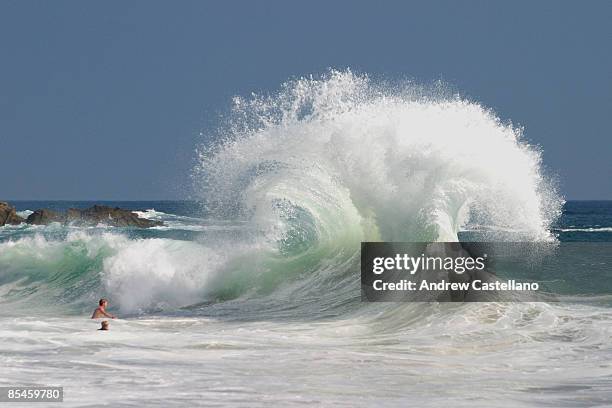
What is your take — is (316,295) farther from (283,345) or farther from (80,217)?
(80,217)

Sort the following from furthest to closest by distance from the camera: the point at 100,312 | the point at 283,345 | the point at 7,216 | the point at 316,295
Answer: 1. the point at 7,216
2. the point at 316,295
3. the point at 100,312
4. the point at 283,345

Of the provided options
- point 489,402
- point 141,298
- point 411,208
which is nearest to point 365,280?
point 411,208

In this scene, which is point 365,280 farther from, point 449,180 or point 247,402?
point 247,402

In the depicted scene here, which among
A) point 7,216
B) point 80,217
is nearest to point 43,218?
point 7,216

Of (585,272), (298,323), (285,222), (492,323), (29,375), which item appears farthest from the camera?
(585,272)

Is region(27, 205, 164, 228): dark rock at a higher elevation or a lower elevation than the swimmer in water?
higher

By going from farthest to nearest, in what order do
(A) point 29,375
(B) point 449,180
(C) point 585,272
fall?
1. (C) point 585,272
2. (B) point 449,180
3. (A) point 29,375

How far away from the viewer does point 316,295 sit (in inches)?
678

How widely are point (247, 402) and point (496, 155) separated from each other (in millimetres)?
10075

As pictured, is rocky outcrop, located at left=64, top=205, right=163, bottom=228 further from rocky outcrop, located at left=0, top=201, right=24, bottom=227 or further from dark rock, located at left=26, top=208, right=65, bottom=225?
rocky outcrop, located at left=0, top=201, right=24, bottom=227

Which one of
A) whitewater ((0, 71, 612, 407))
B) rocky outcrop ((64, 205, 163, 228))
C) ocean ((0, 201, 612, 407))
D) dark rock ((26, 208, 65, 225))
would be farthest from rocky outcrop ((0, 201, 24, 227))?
ocean ((0, 201, 612, 407))

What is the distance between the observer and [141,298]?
1773cm

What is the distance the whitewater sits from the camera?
9172 millimetres

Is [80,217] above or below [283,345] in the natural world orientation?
above
